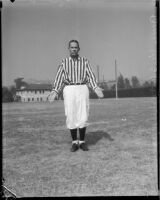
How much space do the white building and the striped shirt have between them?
0.09m

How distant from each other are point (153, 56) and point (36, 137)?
1.44m

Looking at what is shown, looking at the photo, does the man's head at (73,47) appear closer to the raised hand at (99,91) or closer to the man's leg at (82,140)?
the raised hand at (99,91)

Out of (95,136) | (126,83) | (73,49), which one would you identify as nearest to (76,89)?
(73,49)

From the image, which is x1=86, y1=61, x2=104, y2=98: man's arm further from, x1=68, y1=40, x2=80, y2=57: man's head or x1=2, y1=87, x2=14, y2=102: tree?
x1=2, y1=87, x2=14, y2=102: tree

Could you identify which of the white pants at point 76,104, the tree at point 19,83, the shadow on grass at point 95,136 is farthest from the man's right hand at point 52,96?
the shadow on grass at point 95,136

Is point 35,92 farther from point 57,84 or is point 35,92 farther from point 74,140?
point 74,140

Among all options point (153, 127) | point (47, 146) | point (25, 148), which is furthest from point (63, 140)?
point (153, 127)

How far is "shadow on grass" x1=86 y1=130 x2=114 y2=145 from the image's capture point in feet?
10.4

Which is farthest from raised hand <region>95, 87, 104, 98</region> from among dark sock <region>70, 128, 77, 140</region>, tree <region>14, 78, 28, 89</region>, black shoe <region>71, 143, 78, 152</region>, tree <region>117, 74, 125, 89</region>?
tree <region>14, 78, 28, 89</region>

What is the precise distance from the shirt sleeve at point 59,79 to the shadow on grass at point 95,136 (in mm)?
660

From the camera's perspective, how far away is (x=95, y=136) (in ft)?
10.7

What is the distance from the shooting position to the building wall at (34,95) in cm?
291

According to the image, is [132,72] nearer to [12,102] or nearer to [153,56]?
[153,56]

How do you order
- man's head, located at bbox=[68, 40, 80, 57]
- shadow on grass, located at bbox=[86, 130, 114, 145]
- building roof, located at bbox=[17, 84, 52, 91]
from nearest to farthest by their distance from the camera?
man's head, located at bbox=[68, 40, 80, 57], building roof, located at bbox=[17, 84, 52, 91], shadow on grass, located at bbox=[86, 130, 114, 145]
